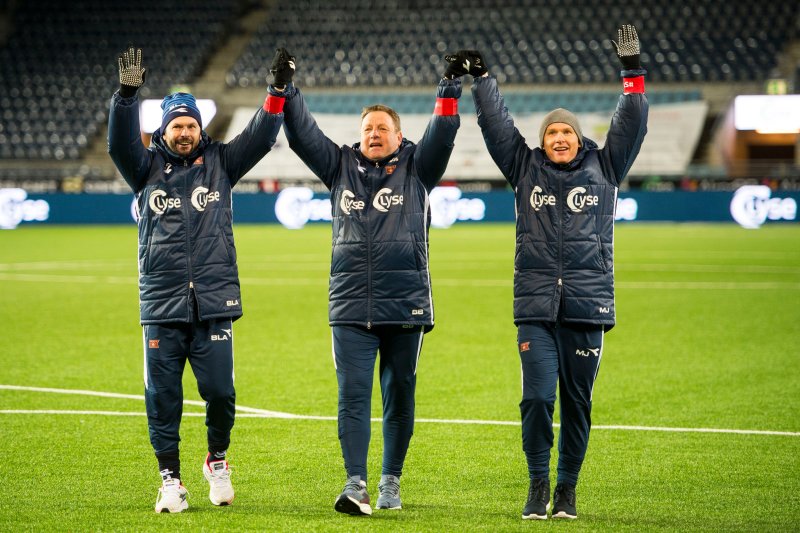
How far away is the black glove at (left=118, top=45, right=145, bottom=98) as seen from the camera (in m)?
5.40

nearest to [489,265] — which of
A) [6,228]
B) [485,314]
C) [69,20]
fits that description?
[485,314]

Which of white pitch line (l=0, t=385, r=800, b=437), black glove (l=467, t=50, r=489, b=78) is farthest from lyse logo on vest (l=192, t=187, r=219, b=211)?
white pitch line (l=0, t=385, r=800, b=437)

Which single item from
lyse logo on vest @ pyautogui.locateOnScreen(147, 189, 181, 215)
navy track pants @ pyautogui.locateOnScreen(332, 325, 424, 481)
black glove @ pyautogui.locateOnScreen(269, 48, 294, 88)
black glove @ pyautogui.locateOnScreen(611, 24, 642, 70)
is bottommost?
navy track pants @ pyautogui.locateOnScreen(332, 325, 424, 481)

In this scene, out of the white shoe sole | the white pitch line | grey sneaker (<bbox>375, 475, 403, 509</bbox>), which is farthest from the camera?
the white pitch line

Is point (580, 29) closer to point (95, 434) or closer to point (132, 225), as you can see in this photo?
point (132, 225)

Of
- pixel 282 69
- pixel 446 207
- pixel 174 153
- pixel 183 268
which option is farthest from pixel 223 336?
pixel 446 207

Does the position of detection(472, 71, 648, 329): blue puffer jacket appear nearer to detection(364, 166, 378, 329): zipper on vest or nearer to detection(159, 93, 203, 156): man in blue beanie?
detection(364, 166, 378, 329): zipper on vest

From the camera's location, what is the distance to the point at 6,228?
34.3 m

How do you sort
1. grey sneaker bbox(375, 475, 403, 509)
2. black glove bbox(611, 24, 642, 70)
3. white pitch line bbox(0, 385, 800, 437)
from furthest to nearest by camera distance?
white pitch line bbox(0, 385, 800, 437) < black glove bbox(611, 24, 642, 70) < grey sneaker bbox(375, 475, 403, 509)

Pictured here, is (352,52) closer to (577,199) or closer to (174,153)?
(174,153)

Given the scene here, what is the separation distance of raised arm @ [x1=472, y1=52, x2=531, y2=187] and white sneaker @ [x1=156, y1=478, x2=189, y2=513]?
220cm

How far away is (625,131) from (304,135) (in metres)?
1.60

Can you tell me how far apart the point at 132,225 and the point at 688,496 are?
3107 cm

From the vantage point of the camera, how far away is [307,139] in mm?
5660
